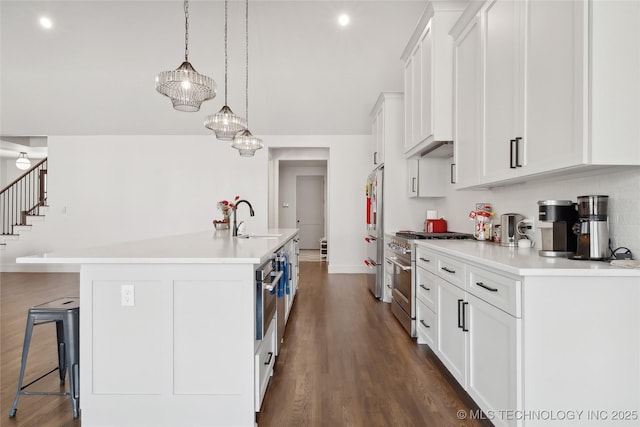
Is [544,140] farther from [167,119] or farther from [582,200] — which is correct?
[167,119]

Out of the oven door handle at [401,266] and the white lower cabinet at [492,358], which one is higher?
the oven door handle at [401,266]

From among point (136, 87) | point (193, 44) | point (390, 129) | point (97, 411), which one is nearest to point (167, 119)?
point (136, 87)

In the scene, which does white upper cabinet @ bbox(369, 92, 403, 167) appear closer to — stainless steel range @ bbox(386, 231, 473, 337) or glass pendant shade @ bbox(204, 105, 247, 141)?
stainless steel range @ bbox(386, 231, 473, 337)

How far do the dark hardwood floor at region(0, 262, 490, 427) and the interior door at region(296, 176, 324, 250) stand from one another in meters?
6.26

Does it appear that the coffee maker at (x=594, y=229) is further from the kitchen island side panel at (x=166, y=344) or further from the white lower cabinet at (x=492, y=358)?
the kitchen island side panel at (x=166, y=344)

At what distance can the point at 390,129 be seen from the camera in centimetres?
467

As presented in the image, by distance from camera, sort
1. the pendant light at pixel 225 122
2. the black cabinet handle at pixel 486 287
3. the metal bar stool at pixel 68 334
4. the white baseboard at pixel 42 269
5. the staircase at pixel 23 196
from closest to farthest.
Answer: the black cabinet handle at pixel 486 287, the metal bar stool at pixel 68 334, the pendant light at pixel 225 122, the white baseboard at pixel 42 269, the staircase at pixel 23 196

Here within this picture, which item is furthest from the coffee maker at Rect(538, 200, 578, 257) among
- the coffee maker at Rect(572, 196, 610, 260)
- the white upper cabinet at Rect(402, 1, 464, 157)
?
the white upper cabinet at Rect(402, 1, 464, 157)

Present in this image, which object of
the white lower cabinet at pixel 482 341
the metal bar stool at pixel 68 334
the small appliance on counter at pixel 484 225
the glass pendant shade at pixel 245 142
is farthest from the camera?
the glass pendant shade at pixel 245 142

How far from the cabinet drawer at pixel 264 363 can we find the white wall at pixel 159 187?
4.24m

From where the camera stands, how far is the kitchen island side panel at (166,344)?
1849 mm

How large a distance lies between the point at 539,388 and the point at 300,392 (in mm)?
1333

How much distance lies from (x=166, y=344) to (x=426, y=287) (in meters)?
1.96

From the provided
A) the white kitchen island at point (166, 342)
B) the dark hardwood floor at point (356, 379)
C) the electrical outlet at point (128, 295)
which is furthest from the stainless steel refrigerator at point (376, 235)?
the electrical outlet at point (128, 295)
